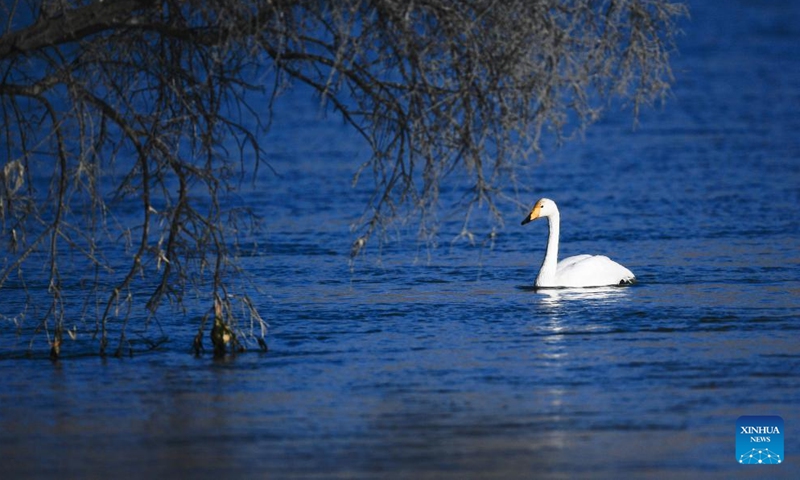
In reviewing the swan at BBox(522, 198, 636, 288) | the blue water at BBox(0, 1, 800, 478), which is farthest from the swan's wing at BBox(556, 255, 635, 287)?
the blue water at BBox(0, 1, 800, 478)

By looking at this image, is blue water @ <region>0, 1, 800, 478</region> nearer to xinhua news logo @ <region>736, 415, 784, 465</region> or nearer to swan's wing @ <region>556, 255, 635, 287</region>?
xinhua news logo @ <region>736, 415, 784, 465</region>

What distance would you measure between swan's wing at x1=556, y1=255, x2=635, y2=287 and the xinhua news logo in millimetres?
5601

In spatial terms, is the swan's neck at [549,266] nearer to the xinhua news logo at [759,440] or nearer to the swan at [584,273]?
the swan at [584,273]

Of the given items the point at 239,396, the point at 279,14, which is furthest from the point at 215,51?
the point at 239,396

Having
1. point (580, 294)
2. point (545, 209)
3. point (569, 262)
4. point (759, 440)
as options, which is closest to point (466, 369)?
point (759, 440)

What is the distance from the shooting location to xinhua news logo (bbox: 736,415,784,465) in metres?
9.20

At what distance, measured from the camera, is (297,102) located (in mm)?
43219

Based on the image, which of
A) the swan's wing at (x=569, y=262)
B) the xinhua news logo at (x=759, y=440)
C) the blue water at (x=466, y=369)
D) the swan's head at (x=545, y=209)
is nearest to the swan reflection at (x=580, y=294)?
the blue water at (x=466, y=369)

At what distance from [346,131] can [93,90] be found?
77.3 ft

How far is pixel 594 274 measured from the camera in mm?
15656

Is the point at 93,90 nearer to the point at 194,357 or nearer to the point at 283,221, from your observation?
the point at 194,357

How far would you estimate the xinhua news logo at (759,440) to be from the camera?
30.2 ft

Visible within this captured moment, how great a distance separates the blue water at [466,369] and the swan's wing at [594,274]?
19cm

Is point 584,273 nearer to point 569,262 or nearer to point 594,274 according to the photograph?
point 594,274
